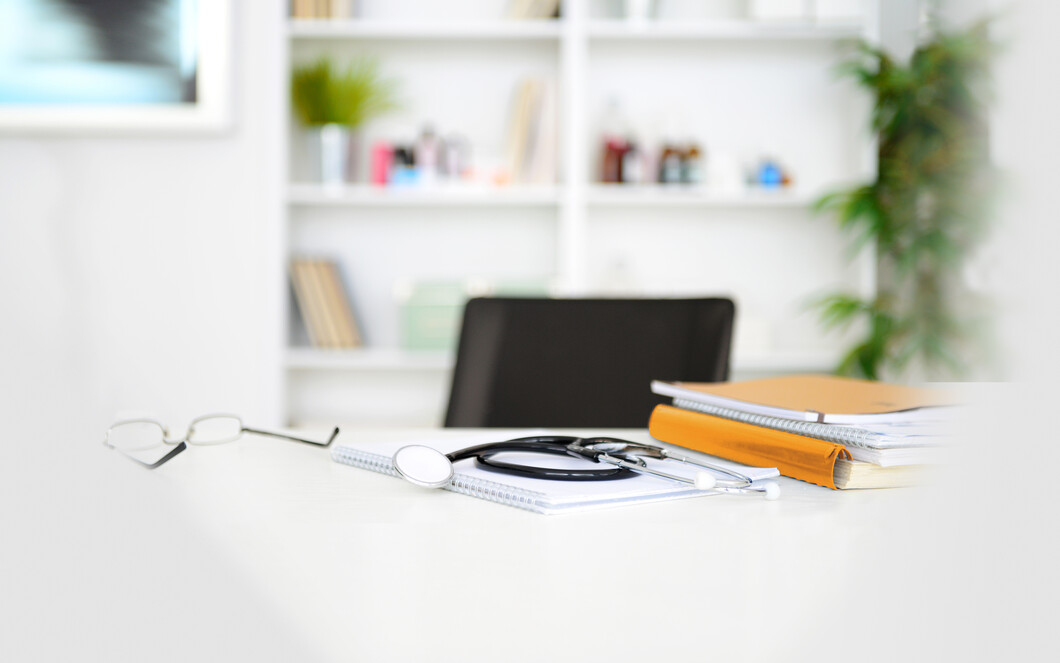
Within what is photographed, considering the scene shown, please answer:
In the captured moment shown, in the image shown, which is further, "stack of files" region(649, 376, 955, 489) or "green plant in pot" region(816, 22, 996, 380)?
"green plant in pot" region(816, 22, 996, 380)

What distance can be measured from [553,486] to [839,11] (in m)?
2.36

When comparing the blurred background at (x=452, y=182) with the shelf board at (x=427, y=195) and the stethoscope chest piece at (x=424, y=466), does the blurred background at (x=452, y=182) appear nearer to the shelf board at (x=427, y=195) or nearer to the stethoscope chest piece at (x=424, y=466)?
the shelf board at (x=427, y=195)

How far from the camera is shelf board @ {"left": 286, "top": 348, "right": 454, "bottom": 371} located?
2490 mm

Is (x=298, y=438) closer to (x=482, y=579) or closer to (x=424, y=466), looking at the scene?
(x=424, y=466)

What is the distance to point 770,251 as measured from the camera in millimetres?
2732

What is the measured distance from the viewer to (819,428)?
0.68 m

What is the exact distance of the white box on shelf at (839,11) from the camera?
8.19ft

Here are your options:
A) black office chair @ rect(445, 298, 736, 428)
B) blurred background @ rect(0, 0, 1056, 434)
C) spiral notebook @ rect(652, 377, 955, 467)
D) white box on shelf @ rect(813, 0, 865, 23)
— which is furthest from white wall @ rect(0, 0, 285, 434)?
spiral notebook @ rect(652, 377, 955, 467)

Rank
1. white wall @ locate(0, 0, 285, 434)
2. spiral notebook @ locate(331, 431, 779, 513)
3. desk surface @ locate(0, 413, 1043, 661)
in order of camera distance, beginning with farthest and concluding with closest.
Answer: white wall @ locate(0, 0, 285, 434) < spiral notebook @ locate(331, 431, 779, 513) < desk surface @ locate(0, 413, 1043, 661)

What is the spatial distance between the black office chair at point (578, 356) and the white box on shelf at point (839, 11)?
4.95 ft

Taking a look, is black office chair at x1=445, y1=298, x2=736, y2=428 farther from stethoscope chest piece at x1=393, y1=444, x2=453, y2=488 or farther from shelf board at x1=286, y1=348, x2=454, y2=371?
shelf board at x1=286, y1=348, x2=454, y2=371

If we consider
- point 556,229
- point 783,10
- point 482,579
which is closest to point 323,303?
point 556,229

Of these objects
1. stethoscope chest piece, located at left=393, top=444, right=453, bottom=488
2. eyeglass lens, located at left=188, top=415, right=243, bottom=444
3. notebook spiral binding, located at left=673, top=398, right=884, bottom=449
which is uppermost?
notebook spiral binding, located at left=673, top=398, right=884, bottom=449

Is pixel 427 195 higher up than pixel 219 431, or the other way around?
pixel 427 195
